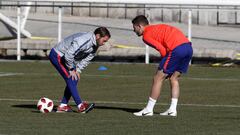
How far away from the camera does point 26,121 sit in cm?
1541

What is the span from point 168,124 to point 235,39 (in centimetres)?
2285

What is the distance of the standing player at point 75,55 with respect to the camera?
55.0ft

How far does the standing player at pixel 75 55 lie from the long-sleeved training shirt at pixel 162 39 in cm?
67

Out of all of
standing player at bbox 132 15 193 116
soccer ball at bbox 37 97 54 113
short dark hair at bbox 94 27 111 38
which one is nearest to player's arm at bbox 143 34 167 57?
standing player at bbox 132 15 193 116

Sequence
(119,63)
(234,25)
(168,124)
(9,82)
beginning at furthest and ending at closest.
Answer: (234,25)
(119,63)
(9,82)
(168,124)

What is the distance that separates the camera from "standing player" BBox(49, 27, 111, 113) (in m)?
16.8

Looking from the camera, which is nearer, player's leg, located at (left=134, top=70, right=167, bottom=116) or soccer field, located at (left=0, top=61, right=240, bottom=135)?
soccer field, located at (left=0, top=61, right=240, bottom=135)

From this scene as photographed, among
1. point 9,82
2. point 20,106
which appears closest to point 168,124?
point 20,106

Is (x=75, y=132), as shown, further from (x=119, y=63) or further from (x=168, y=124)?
(x=119, y=63)

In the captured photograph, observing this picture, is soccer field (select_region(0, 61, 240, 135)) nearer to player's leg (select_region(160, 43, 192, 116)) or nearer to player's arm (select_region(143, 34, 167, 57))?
player's leg (select_region(160, 43, 192, 116))

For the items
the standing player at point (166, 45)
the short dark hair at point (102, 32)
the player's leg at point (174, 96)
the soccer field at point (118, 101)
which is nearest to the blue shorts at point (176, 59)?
the standing player at point (166, 45)

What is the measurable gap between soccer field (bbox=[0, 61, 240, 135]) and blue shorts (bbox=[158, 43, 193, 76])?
29.7 inches

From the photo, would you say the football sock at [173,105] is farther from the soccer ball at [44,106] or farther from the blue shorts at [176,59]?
the soccer ball at [44,106]

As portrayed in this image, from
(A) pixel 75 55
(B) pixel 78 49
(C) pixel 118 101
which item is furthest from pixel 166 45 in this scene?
(C) pixel 118 101
